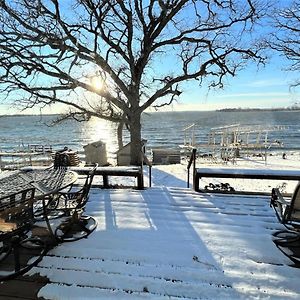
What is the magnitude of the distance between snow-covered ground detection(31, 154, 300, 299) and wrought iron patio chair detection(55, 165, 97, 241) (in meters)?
0.13

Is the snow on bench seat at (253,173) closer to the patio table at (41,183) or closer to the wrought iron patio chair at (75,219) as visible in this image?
the wrought iron patio chair at (75,219)

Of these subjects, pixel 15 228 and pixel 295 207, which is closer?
pixel 15 228

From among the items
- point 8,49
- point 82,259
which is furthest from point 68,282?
point 8,49

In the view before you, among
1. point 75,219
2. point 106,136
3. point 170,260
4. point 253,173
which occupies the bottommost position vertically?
point 106,136

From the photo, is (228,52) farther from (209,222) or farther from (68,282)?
(68,282)

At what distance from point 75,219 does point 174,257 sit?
4.13 ft

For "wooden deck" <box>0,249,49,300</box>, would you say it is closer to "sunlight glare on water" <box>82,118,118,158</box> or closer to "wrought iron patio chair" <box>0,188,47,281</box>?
"wrought iron patio chair" <box>0,188,47,281</box>

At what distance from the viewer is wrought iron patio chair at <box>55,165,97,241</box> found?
10.1 ft

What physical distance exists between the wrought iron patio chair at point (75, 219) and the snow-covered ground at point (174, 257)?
0.44ft

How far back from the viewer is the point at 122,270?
2.44 m

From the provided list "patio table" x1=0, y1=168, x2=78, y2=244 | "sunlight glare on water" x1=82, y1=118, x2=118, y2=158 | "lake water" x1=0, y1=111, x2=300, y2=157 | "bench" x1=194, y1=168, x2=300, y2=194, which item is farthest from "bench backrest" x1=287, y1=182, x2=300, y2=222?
"sunlight glare on water" x1=82, y1=118, x2=118, y2=158

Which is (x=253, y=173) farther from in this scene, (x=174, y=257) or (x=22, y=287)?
(x=22, y=287)

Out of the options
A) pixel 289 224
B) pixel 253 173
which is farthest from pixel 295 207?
pixel 253 173

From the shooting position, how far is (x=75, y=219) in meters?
3.24
